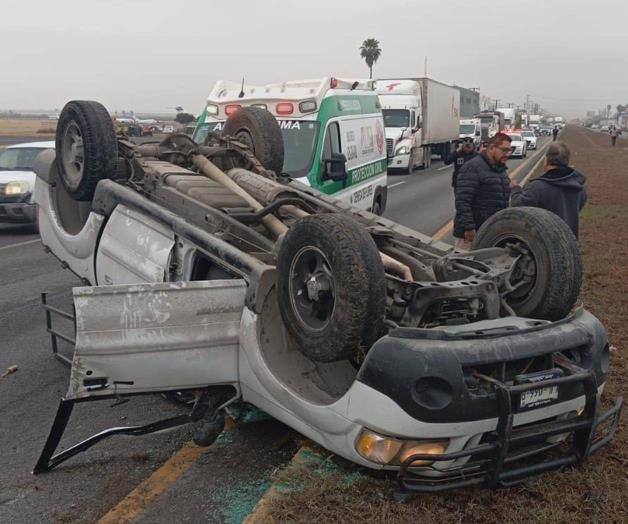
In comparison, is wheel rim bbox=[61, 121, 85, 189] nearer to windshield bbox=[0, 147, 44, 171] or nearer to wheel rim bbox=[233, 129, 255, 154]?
wheel rim bbox=[233, 129, 255, 154]

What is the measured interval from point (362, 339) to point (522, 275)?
4.46 feet

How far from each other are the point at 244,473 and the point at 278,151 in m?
3.41

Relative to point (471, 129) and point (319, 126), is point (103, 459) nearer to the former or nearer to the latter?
point (319, 126)

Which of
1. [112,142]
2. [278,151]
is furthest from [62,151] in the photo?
[278,151]

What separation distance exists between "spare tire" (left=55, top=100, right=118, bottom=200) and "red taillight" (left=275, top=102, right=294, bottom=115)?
3.85m

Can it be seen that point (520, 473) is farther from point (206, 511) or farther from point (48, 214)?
point (48, 214)

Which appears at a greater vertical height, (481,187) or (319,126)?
(319,126)

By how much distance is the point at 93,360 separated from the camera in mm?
3203

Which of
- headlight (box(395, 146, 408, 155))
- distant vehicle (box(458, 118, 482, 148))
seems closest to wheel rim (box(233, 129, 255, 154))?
Answer: headlight (box(395, 146, 408, 155))

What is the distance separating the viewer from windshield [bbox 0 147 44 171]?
12.0 m

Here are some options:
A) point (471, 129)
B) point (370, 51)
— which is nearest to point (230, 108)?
point (471, 129)

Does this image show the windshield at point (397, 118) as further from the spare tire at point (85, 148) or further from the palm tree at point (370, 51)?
the palm tree at point (370, 51)

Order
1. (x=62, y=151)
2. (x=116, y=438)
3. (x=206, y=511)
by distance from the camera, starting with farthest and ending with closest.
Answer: (x=62, y=151) < (x=116, y=438) < (x=206, y=511)

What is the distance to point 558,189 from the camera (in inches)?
211
